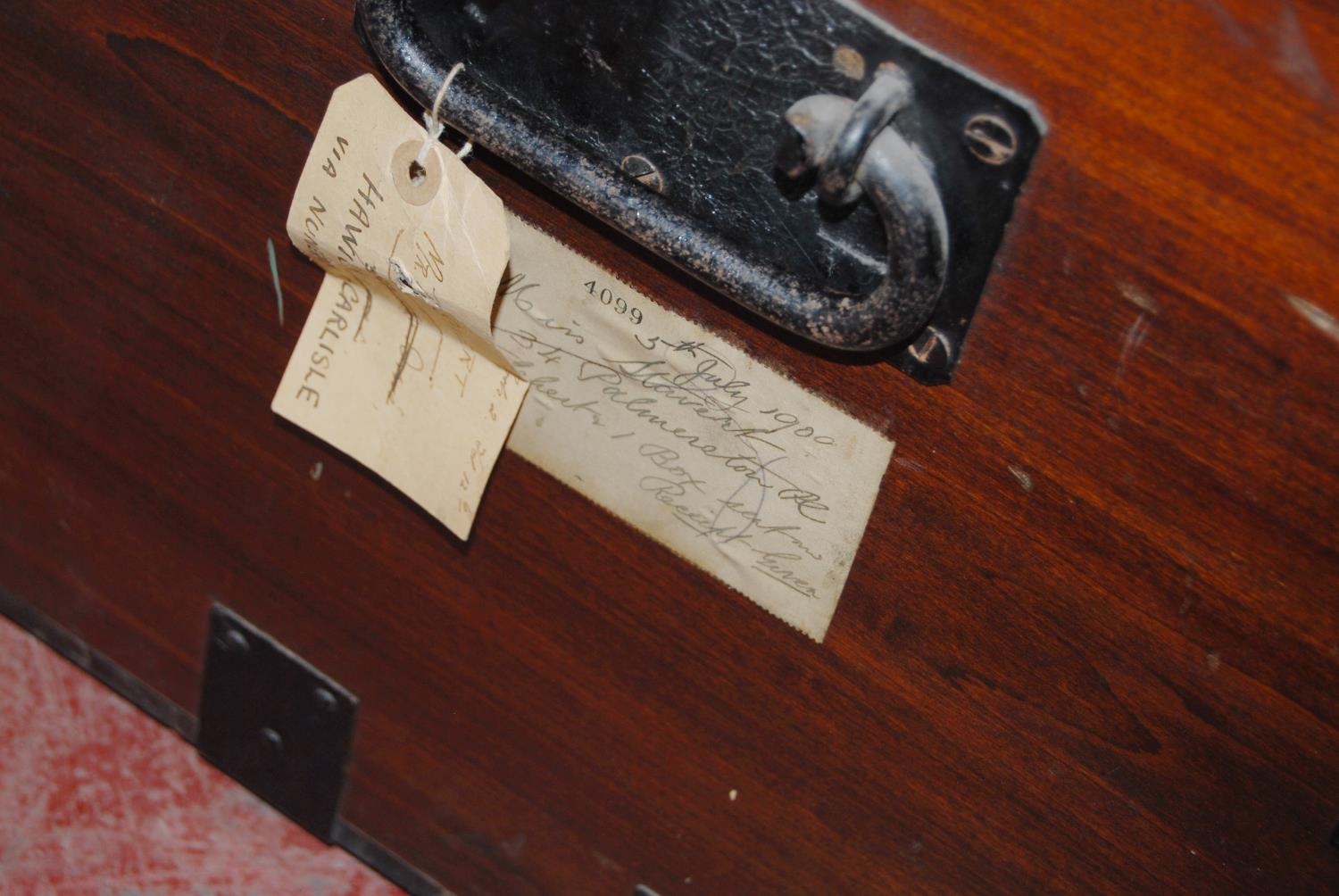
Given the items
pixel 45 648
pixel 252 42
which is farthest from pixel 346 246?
pixel 45 648

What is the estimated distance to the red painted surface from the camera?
734 millimetres

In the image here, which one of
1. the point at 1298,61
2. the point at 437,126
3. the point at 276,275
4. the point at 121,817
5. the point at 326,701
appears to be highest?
the point at 1298,61

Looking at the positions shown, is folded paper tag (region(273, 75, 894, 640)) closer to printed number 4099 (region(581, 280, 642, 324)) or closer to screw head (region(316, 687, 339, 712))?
printed number 4099 (region(581, 280, 642, 324))

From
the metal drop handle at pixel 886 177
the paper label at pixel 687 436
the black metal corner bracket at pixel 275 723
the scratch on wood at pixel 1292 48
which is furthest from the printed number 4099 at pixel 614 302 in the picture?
the black metal corner bracket at pixel 275 723

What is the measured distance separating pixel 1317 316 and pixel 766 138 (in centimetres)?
17

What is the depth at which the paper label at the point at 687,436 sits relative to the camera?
0.46 meters

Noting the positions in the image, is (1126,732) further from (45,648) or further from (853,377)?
(45,648)

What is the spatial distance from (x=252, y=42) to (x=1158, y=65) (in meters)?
0.34

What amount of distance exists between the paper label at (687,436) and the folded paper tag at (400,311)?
0.02m

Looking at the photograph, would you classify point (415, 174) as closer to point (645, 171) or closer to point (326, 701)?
point (645, 171)

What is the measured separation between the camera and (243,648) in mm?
710

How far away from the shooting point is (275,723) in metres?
0.72

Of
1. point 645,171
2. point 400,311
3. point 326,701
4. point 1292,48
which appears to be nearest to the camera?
point 1292,48

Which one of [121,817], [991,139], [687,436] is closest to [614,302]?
[687,436]
